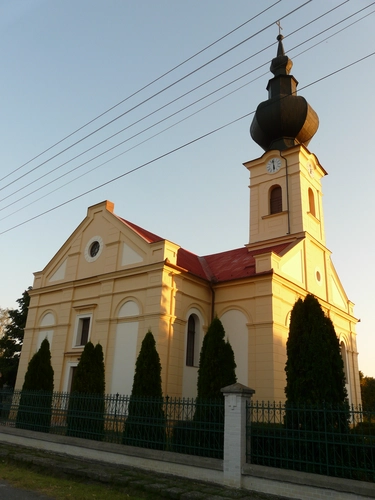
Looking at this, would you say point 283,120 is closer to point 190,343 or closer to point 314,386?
point 190,343

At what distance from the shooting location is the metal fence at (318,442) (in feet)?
25.0

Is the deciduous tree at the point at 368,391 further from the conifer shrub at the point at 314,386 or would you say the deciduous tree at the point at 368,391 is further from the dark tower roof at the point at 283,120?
the conifer shrub at the point at 314,386

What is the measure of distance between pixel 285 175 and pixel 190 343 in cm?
1044

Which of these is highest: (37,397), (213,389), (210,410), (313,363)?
(313,363)

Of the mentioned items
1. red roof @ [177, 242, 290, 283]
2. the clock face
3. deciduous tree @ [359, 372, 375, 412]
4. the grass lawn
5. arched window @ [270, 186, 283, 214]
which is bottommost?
the grass lawn

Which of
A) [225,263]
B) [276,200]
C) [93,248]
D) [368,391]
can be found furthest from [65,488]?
[368,391]

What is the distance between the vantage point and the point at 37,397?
14156mm

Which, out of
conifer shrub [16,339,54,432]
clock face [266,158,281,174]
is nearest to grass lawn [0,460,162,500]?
conifer shrub [16,339,54,432]

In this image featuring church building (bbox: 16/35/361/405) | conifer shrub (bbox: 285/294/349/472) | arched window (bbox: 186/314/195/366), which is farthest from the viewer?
arched window (bbox: 186/314/195/366)

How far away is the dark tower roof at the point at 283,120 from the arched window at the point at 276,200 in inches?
92.7

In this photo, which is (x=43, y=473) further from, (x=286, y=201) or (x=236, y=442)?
(x=286, y=201)

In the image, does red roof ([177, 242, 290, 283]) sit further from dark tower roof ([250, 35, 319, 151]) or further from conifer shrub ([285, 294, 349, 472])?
conifer shrub ([285, 294, 349, 472])

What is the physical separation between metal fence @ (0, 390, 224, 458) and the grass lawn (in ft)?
5.65

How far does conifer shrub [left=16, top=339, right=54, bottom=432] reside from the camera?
45.0ft
